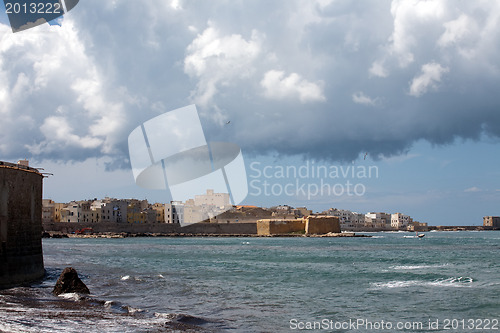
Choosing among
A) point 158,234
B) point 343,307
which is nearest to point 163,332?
point 343,307

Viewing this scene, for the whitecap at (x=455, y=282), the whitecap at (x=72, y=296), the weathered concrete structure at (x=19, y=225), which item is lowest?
the whitecap at (x=455, y=282)

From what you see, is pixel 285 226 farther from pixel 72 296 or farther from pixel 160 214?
pixel 72 296

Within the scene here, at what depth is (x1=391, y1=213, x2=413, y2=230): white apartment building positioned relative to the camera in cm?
16327

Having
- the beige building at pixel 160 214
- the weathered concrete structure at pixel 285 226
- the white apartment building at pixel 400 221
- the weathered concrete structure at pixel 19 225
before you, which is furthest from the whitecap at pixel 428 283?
the white apartment building at pixel 400 221

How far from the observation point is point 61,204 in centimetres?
10106

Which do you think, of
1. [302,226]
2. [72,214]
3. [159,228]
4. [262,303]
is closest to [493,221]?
[302,226]

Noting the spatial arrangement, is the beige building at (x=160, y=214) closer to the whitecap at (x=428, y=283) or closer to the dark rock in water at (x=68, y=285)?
the whitecap at (x=428, y=283)

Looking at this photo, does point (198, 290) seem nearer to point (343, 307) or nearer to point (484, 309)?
point (343, 307)

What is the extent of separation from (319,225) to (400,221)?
90455 millimetres

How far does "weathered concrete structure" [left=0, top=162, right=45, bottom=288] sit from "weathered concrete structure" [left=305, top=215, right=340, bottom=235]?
66.9 meters

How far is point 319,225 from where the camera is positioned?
82.7 metres

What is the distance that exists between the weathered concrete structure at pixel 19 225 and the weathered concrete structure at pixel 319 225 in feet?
219

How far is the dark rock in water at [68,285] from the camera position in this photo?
14.4m

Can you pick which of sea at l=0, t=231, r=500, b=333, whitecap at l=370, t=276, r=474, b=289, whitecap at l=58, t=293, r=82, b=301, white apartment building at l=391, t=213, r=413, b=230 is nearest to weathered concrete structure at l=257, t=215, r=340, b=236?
sea at l=0, t=231, r=500, b=333
